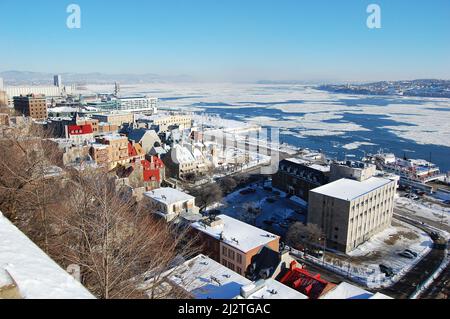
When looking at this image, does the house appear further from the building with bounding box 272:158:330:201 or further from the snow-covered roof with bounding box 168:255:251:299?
the snow-covered roof with bounding box 168:255:251:299

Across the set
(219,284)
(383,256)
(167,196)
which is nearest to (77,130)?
(167,196)

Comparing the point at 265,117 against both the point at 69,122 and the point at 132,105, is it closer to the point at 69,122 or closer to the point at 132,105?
the point at 132,105

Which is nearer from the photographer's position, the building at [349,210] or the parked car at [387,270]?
the parked car at [387,270]

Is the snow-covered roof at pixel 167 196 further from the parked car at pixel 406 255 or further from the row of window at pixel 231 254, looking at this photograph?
the parked car at pixel 406 255

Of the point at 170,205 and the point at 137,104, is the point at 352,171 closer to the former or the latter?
the point at 170,205

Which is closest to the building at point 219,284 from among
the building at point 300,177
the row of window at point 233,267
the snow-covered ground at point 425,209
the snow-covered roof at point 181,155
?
the row of window at point 233,267

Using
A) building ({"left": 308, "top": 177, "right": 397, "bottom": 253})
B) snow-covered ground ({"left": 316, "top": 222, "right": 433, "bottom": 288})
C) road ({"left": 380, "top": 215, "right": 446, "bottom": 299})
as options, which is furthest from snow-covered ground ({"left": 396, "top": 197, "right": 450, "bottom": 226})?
building ({"left": 308, "top": 177, "right": 397, "bottom": 253})
